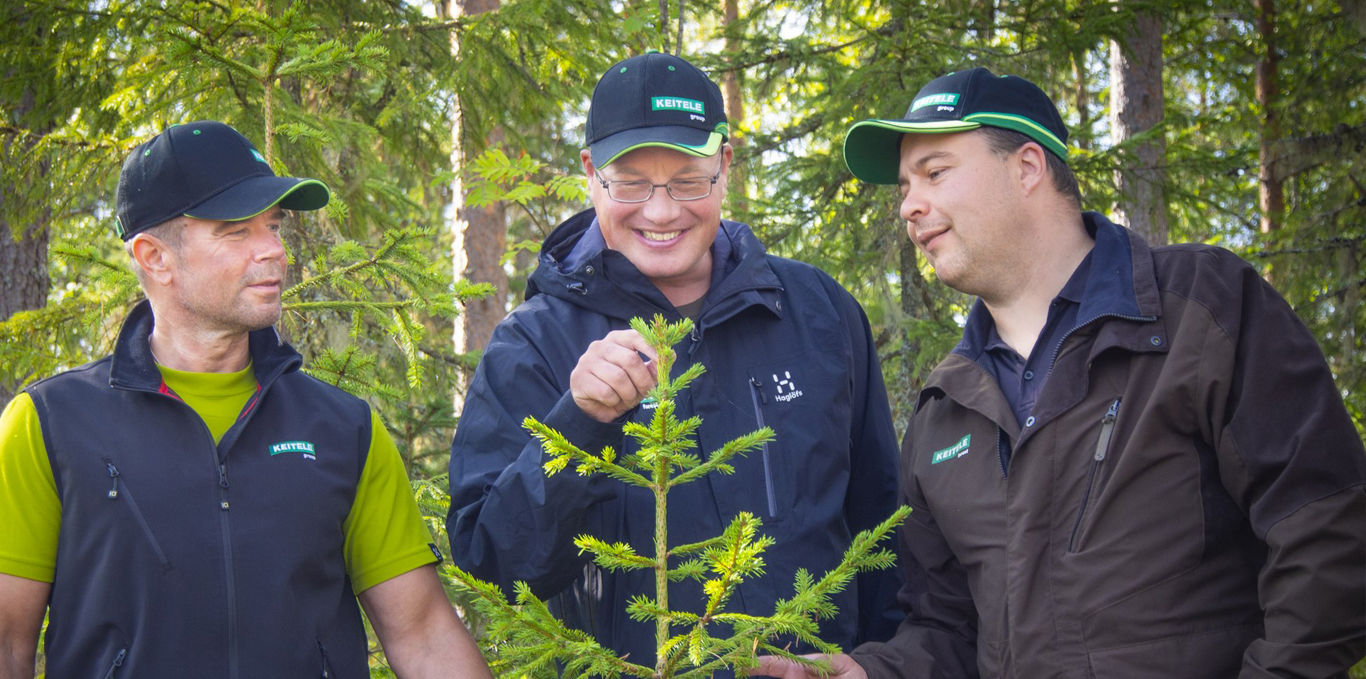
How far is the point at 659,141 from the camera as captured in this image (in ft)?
10.2

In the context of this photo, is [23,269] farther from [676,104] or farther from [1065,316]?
[1065,316]

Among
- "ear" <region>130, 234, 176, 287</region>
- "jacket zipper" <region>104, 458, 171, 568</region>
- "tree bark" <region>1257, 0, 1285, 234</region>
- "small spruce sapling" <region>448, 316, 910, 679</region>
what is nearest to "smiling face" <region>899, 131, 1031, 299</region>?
"small spruce sapling" <region>448, 316, 910, 679</region>

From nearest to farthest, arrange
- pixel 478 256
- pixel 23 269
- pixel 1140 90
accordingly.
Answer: pixel 23 269 → pixel 1140 90 → pixel 478 256

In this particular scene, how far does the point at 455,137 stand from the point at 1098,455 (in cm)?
702

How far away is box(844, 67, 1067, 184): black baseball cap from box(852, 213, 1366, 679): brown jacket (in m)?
0.60

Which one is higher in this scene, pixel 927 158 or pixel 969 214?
pixel 927 158

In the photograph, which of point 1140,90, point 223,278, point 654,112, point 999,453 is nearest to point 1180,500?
point 999,453

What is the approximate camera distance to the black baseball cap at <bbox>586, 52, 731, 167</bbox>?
317 centimetres

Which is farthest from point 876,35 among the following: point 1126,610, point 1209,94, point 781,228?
point 1209,94

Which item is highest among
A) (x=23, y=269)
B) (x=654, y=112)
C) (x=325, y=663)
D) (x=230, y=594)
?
(x=23, y=269)

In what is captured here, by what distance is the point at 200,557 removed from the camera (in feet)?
9.06

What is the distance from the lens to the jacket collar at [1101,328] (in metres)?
2.71

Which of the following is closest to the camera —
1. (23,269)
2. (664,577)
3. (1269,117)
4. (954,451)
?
(664,577)

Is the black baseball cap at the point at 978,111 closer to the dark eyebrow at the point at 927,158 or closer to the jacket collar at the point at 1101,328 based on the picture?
the dark eyebrow at the point at 927,158
